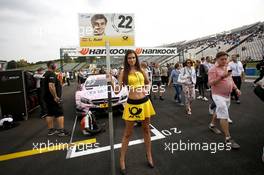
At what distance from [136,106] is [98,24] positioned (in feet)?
4.97

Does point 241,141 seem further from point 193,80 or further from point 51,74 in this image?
point 51,74

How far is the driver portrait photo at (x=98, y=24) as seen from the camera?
3311 mm

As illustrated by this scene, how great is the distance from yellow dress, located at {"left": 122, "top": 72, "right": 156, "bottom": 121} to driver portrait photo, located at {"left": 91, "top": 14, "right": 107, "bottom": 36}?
92 cm

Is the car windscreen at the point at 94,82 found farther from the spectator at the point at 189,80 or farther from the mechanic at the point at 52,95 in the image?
the spectator at the point at 189,80

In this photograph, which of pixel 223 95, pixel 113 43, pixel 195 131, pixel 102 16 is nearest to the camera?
pixel 113 43

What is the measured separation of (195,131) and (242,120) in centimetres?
162

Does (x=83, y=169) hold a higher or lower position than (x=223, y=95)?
lower

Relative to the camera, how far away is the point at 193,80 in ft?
21.9

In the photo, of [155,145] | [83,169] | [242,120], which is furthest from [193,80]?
[83,169]

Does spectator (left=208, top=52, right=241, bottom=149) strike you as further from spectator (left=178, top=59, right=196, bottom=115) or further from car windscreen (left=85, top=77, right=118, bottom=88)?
car windscreen (left=85, top=77, right=118, bottom=88)
